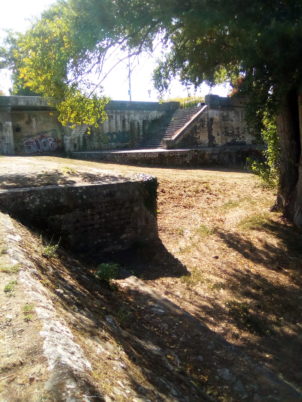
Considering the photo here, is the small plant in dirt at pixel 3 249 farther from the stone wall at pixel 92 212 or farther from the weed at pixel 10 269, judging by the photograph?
the stone wall at pixel 92 212

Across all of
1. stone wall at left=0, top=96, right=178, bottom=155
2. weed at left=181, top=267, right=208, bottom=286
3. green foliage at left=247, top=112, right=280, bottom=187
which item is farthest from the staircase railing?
weed at left=181, top=267, right=208, bottom=286

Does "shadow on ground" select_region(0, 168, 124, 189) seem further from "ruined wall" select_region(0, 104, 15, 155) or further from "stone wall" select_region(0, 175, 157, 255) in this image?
"ruined wall" select_region(0, 104, 15, 155)

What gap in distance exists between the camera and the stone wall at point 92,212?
5.61m

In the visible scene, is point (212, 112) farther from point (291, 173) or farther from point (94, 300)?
point (94, 300)

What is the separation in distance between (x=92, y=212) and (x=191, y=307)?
2.23m

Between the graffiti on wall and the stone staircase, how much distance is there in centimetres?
453

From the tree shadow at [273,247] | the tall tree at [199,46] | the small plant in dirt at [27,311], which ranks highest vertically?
the tall tree at [199,46]

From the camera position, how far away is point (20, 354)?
2023mm

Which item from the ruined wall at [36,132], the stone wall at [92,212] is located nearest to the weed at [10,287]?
the stone wall at [92,212]

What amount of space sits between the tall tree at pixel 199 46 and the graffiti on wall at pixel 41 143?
8.67m

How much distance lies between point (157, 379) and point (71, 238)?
3785 millimetres

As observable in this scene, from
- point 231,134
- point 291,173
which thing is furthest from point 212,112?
point 291,173

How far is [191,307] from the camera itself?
17.2 ft

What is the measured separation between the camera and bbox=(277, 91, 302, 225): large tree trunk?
27.3ft
